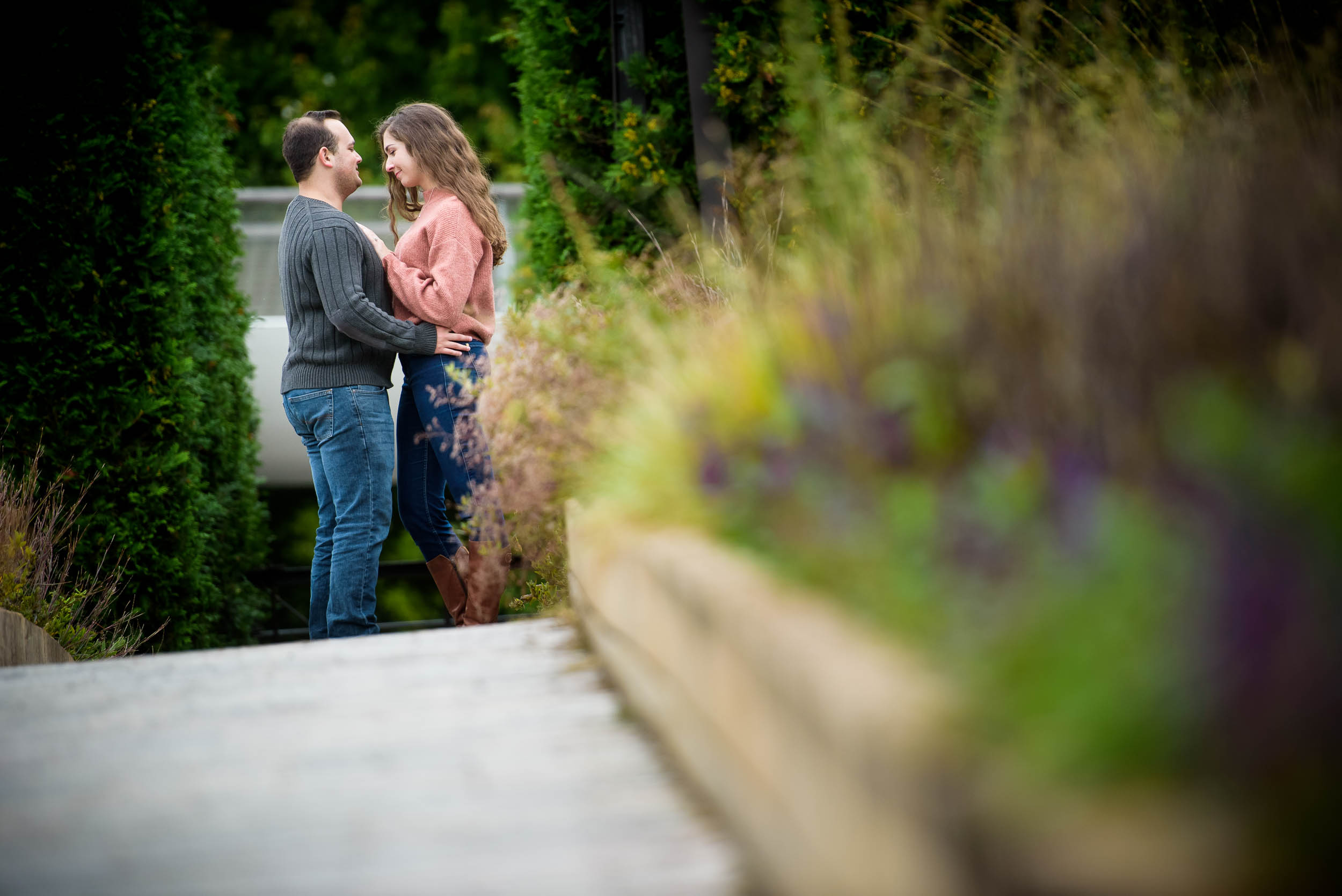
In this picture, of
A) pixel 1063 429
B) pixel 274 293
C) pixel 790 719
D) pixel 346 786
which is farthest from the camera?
pixel 274 293

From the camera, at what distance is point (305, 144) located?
3508 mm

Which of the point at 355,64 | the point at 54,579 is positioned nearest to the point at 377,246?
the point at 54,579

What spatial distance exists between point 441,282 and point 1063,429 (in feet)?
8.49

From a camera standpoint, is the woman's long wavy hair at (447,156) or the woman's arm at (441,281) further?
the woman's long wavy hair at (447,156)

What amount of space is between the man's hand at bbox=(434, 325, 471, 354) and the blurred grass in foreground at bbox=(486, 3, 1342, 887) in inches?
32.6

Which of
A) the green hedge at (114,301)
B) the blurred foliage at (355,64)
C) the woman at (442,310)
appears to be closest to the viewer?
the woman at (442,310)

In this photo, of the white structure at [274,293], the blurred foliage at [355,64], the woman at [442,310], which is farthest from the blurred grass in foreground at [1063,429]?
the blurred foliage at [355,64]

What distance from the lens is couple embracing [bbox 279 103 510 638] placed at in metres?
3.38

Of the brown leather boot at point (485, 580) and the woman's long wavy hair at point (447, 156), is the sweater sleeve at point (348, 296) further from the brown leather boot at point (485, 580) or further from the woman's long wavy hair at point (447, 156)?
the brown leather boot at point (485, 580)

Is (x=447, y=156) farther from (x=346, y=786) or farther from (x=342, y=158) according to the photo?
(x=346, y=786)

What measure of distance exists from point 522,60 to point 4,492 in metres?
2.93

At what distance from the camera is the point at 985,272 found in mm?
1630

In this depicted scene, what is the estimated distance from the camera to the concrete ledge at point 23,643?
3.09m

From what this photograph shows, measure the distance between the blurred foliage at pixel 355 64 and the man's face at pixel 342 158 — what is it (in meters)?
11.6
